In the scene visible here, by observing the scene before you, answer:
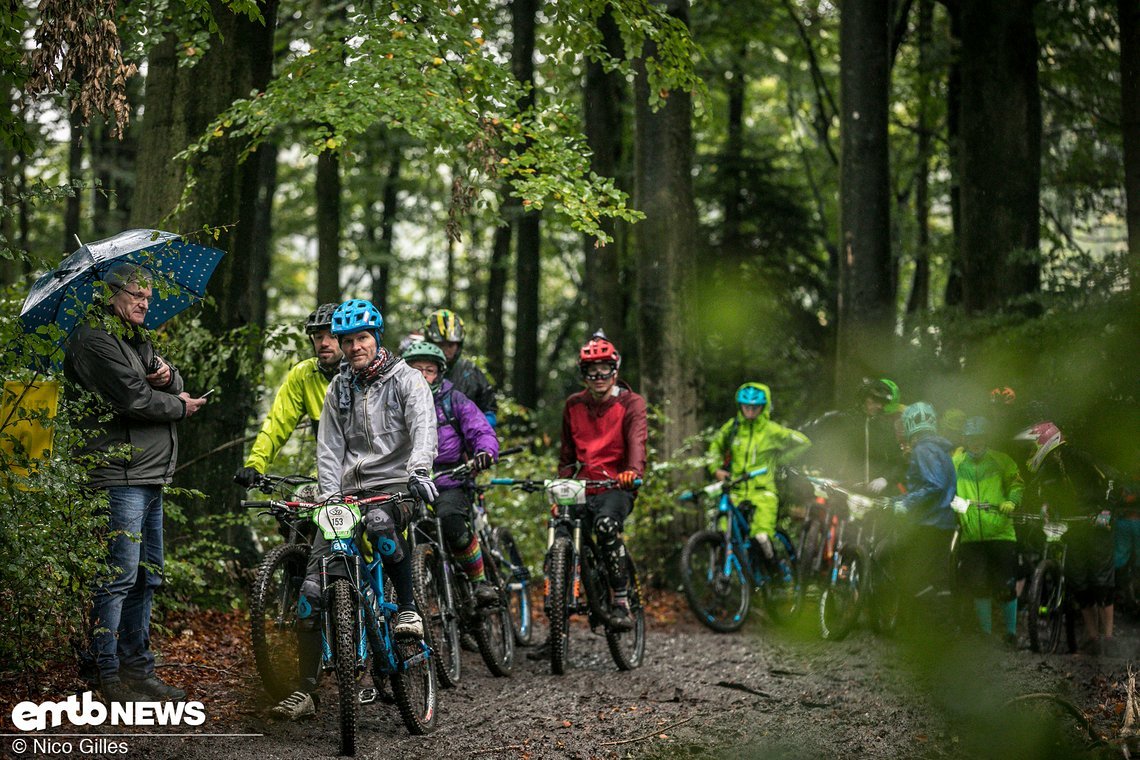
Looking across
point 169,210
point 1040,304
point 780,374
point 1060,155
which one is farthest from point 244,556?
point 1060,155

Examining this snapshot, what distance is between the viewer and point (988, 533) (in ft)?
33.0

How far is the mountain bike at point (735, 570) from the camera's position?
11.3m

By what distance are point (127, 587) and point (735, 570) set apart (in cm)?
649

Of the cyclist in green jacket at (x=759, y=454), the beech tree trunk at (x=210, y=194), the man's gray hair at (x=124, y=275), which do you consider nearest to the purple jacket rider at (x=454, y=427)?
the beech tree trunk at (x=210, y=194)

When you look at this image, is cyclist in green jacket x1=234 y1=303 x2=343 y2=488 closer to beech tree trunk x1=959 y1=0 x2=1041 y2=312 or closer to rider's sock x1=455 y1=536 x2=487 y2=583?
rider's sock x1=455 y1=536 x2=487 y2=583

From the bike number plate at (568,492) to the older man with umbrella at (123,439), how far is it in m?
2.97

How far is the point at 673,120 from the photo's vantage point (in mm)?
Result: 13438

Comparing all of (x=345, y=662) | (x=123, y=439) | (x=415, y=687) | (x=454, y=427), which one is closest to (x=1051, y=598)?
(x=454, y=427)

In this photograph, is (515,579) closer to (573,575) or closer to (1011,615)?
(573,575)

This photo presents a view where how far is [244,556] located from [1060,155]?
49.9 ft

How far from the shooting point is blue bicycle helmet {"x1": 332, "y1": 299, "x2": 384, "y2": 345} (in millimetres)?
6543

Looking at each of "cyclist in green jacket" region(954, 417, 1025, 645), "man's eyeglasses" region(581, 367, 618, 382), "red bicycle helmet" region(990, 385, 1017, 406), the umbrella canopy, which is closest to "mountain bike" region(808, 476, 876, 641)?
"cyclist in green jacket" region(954, 417, 1025, 645)

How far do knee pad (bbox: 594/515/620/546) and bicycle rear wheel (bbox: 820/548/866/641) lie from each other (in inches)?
105

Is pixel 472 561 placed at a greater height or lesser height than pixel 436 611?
greater
